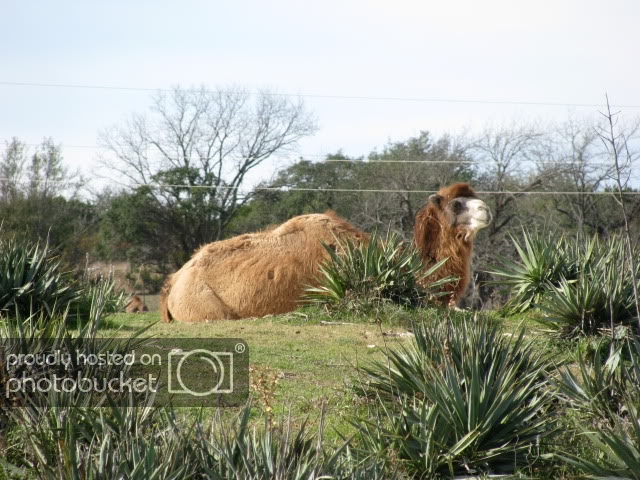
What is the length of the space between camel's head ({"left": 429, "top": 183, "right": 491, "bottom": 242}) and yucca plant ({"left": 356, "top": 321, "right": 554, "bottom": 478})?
17.7 feet

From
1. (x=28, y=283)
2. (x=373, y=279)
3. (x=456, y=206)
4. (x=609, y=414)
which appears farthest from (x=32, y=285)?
(x=609, y=414)

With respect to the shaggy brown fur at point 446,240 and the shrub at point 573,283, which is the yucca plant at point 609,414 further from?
the shaggy brown fur at point 446,240

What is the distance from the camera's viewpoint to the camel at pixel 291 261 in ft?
41.4

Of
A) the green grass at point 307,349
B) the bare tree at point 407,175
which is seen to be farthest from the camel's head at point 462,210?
the bare tree at point 407,175

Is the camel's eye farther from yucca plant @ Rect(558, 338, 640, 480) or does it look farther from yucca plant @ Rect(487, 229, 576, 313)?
yucca plant @ Rect(558, 338, 640, 480)

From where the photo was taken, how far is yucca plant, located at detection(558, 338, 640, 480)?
5.70 meters

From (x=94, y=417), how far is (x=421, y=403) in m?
2.31

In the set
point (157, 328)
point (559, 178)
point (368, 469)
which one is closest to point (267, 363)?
point (157, 328)

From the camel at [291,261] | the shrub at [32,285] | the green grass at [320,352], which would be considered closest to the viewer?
the green grass at [320,352]

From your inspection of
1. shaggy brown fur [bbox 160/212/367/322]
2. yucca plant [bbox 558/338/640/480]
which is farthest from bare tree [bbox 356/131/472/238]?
yucca plant [bbox 558/338/640/480]

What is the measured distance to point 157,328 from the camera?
11.0m

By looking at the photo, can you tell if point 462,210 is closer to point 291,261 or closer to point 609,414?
point 291,261

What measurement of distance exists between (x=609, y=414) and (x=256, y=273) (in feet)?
22.3

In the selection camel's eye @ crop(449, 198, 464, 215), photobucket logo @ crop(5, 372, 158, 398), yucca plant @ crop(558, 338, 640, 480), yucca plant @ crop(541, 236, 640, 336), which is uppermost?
camel's eye @ crop(449, 198, 464, 215)
